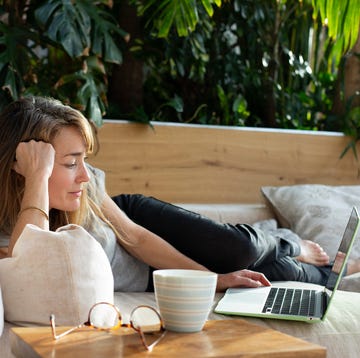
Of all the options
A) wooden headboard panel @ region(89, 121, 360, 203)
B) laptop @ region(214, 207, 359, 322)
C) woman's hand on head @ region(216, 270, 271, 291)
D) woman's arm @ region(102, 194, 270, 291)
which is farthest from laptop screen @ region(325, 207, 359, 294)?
wooden headboard panel @ region(89, 121, 360, 203)

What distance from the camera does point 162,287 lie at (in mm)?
1225

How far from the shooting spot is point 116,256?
232cm

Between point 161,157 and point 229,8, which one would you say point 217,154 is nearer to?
point 161,157

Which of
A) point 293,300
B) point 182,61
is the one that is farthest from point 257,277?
point 182,61

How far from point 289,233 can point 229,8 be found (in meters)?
1.43

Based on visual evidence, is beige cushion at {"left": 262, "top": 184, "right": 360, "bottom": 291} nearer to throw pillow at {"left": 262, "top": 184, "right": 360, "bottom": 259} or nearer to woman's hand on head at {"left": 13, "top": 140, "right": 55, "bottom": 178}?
throw pillow at {"left": 262, "top": 184, "right": 360, "bottom": 259}

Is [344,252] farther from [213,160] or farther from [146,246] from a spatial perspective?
[213,160]

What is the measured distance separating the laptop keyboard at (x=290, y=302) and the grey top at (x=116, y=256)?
1.44 feet

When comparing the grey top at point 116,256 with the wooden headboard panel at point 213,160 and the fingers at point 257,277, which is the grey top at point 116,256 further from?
the wooden headboard panel at point 213,160

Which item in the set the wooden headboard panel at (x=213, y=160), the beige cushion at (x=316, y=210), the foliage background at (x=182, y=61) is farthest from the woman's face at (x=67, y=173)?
the beige cushion at (x=316, y=210)

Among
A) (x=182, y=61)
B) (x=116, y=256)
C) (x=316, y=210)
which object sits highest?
(x=182, y=61)

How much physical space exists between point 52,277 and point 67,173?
63 cm

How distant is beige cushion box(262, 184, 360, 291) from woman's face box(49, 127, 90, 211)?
4.03 ft

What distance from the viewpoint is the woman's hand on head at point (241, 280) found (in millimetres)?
2172
